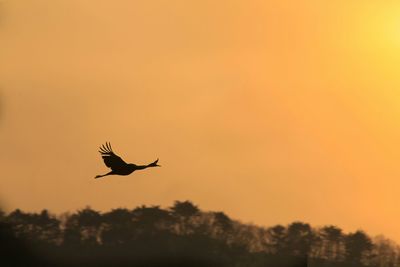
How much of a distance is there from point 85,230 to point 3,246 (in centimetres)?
990

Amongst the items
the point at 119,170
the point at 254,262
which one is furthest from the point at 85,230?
the point at 119,170

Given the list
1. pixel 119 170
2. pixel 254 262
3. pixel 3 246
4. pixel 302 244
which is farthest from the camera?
pixel 302 244

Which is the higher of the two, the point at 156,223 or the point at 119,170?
the point at 156,223

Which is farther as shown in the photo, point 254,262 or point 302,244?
point 302,244

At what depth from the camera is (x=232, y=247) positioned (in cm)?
8750

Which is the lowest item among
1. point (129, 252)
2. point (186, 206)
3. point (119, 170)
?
point (119, 170)

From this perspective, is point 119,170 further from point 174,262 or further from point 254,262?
point 254,262

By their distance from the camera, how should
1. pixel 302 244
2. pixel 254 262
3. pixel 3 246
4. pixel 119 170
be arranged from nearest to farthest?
pixel 119 170, pixel 3 246, pixel 254 262, pixel 302 244

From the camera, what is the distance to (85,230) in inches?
3457

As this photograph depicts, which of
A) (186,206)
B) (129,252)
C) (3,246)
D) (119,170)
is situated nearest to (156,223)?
(186,206)

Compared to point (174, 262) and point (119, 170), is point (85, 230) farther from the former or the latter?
point (119, 170)

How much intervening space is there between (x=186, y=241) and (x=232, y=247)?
342 cm

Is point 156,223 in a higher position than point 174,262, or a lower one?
higher

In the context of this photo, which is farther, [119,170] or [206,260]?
[206,260]
